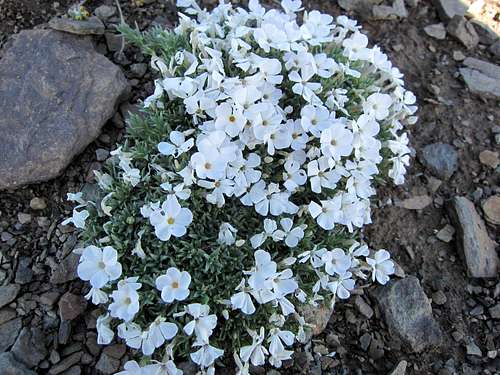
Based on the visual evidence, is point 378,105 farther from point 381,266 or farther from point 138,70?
point 138,70

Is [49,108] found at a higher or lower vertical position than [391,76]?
lower

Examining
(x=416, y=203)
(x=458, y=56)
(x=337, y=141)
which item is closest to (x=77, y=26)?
(x=337, y=141)

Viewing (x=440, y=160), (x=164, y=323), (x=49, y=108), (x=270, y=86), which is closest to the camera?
(x=164, y=323)

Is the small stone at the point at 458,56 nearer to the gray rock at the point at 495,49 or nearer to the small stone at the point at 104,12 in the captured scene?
the gray rock at the point at 495,49

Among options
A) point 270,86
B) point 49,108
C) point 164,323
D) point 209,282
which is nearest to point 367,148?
point 270,86

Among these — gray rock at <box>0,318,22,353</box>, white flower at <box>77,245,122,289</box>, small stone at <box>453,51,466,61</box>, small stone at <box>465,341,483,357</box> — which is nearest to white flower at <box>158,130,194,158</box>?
white flower at <box>77,245,122,289</box>

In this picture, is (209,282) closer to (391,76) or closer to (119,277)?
(119,277)

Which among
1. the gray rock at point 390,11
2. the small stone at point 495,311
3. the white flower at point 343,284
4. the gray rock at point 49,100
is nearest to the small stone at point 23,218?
the gray rock at point 49,100

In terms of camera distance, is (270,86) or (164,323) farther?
(270,86)
